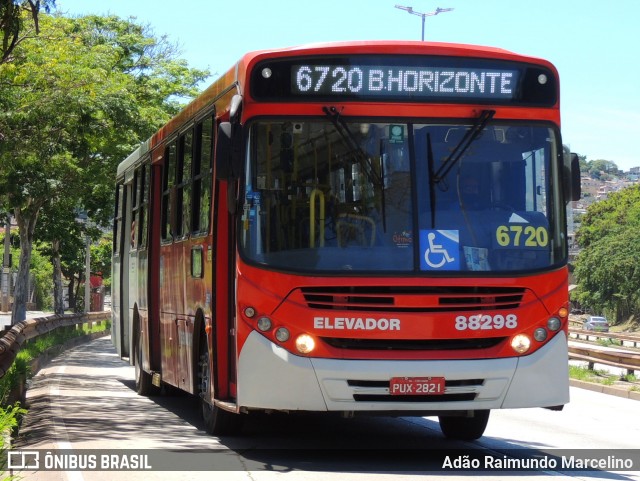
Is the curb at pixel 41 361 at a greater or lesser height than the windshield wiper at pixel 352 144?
lesser

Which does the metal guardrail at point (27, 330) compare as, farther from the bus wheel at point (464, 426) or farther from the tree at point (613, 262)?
the tree at point (613, 262)

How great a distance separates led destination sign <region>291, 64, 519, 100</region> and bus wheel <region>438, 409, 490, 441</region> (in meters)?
3.26

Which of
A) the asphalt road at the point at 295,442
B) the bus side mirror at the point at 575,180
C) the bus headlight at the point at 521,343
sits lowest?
the asphalt road at the point at 295,442

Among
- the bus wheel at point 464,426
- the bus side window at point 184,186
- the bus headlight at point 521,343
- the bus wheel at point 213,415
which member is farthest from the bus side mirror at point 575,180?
the bus side window at point 184,186

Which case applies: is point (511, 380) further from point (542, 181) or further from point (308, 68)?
point (308, 68)

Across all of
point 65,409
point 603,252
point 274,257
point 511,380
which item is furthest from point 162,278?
point 603,252

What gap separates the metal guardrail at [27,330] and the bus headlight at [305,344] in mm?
3911

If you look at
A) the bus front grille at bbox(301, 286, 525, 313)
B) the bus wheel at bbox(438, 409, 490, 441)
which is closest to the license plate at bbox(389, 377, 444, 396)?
the bus front grille at bbox(301, 286, 525, 313)

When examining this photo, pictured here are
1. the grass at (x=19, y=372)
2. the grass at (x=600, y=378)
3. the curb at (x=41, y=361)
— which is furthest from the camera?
the grass at (x=600, y=378)

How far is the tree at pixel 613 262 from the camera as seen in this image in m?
104

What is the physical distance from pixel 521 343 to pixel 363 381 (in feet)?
4.70

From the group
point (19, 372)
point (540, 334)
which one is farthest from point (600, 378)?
point (540, 334)

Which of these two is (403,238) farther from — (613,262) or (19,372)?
(613,262)

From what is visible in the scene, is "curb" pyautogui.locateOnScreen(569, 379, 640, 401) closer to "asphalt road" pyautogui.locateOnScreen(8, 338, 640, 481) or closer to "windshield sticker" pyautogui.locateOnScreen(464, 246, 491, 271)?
"asphalt road" pyautogui.locateOnScreen(8, 338, 640, 481)
